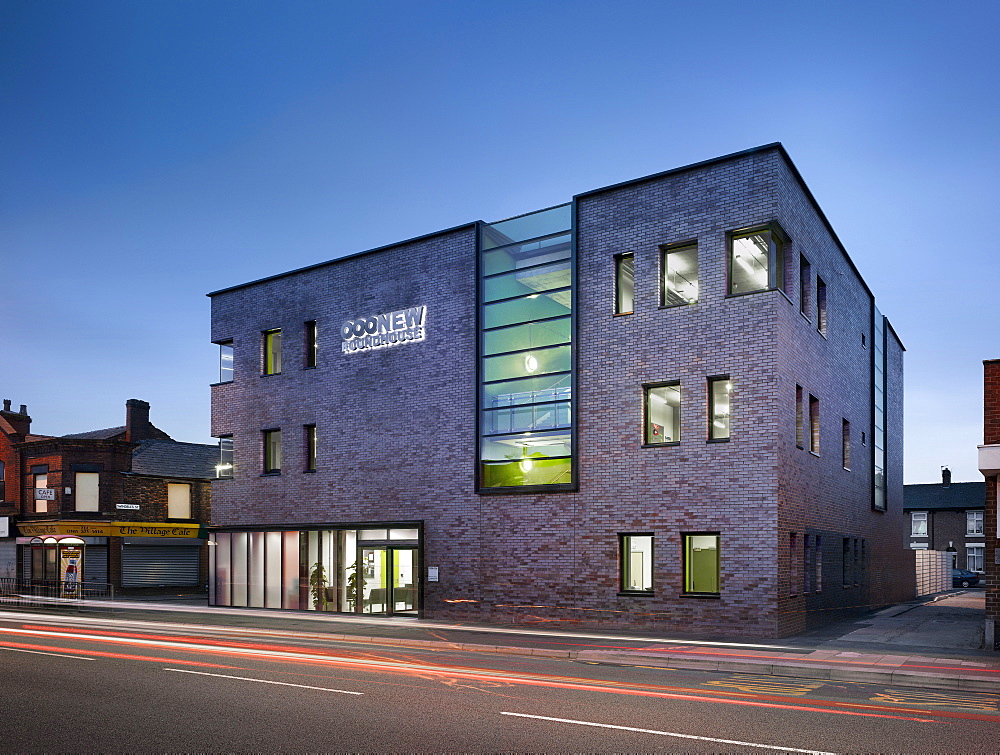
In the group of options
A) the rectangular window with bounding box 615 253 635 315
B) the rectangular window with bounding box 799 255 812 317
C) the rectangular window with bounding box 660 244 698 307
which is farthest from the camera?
the rectangular window with bounding box 799 255 812 317

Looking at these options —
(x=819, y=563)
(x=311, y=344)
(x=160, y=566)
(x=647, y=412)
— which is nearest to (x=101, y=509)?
(x=160, y=566)

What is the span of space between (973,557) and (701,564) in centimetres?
6322

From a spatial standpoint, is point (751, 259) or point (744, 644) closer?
point (744, 644)

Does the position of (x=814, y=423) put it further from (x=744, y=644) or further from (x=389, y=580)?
(x=389, y=580)

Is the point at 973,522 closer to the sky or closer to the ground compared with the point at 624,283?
closer to the ground

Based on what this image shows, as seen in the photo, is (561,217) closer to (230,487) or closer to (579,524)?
(579,524)

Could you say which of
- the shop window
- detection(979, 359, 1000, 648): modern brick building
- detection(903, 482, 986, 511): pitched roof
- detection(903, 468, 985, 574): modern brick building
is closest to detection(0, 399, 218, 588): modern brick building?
detection(979, 359, 1000, 648): modern brick building

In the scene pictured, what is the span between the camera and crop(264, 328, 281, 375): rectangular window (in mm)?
33438

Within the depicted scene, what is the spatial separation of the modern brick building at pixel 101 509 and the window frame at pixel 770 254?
3483cm

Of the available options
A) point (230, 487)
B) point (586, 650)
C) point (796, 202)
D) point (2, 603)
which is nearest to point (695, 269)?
point (796, 202)

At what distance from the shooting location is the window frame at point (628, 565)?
23541 mm

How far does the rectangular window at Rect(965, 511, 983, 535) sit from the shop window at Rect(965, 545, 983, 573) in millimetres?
1269

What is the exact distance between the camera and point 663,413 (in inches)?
958

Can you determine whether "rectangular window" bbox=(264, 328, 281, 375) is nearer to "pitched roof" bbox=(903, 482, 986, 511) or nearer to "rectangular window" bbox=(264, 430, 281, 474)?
"rectangular window" bbox=(264, 430, 281, 474)
